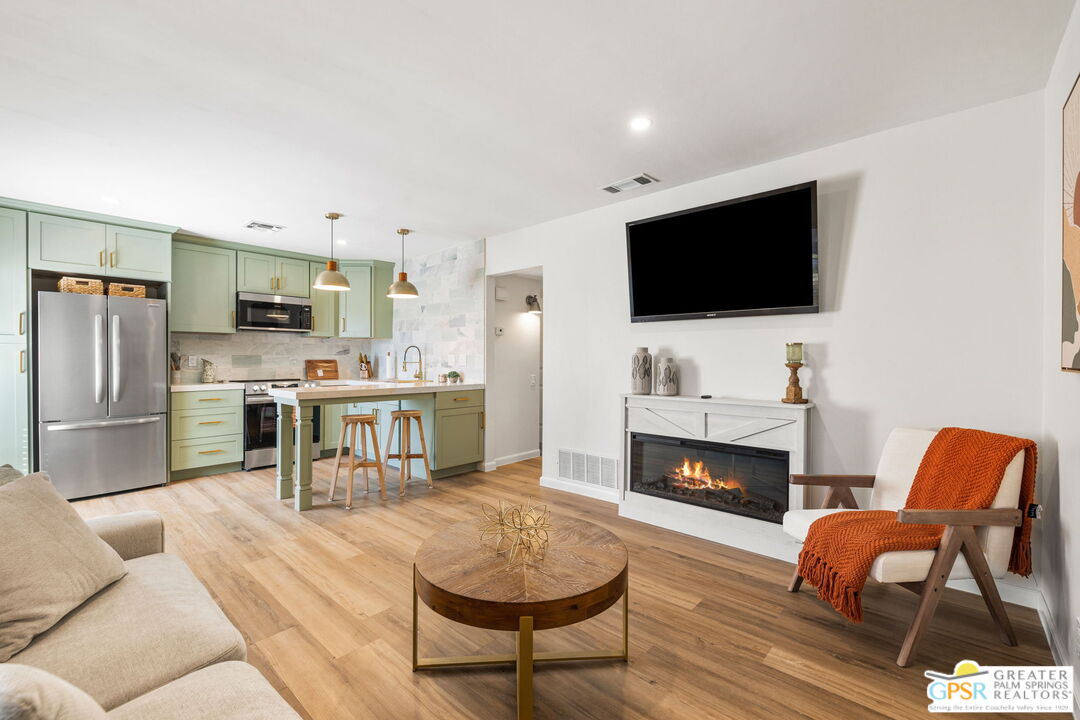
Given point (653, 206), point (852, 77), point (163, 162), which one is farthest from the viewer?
point (653, 206)

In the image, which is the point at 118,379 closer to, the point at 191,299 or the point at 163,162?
the point at 191,299

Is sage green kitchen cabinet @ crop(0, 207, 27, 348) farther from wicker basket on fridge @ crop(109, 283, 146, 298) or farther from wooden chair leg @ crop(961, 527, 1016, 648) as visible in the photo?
wooden chair leg @ crop(961, 527, 1016, 648)

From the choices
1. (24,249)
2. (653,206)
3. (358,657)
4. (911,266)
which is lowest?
(358,657)

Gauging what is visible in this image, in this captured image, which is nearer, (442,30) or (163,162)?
(442,30)

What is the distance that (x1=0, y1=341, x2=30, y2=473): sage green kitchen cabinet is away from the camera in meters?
3.91

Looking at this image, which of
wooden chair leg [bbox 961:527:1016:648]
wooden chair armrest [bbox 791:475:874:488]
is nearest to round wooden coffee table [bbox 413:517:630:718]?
wooden chair armrest [bbox 791:475:874:488]

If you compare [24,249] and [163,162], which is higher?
[163,162]

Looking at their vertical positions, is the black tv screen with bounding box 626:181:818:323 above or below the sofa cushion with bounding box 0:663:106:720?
above

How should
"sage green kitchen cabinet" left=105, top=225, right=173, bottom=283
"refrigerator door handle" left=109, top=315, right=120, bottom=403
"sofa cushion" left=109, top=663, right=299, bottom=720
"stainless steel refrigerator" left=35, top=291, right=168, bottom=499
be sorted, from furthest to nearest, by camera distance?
"sage green kitchen cabinet" left=105, top=225, right=173, bottom=283, "refrigerator door handle" left=109, top=315, right=120, bottom=403, "stainless steel refrigerator" left=35, top=291, right=168, bottom=499, "sofa cushion" left=109, top=663, right=299, bottom=720

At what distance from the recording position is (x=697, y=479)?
3387 mm

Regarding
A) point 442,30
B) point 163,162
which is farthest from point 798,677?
point 163,162

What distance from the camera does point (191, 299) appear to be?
504cm

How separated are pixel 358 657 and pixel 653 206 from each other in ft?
11.2

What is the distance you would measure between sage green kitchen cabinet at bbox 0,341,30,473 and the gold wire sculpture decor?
170 inches
